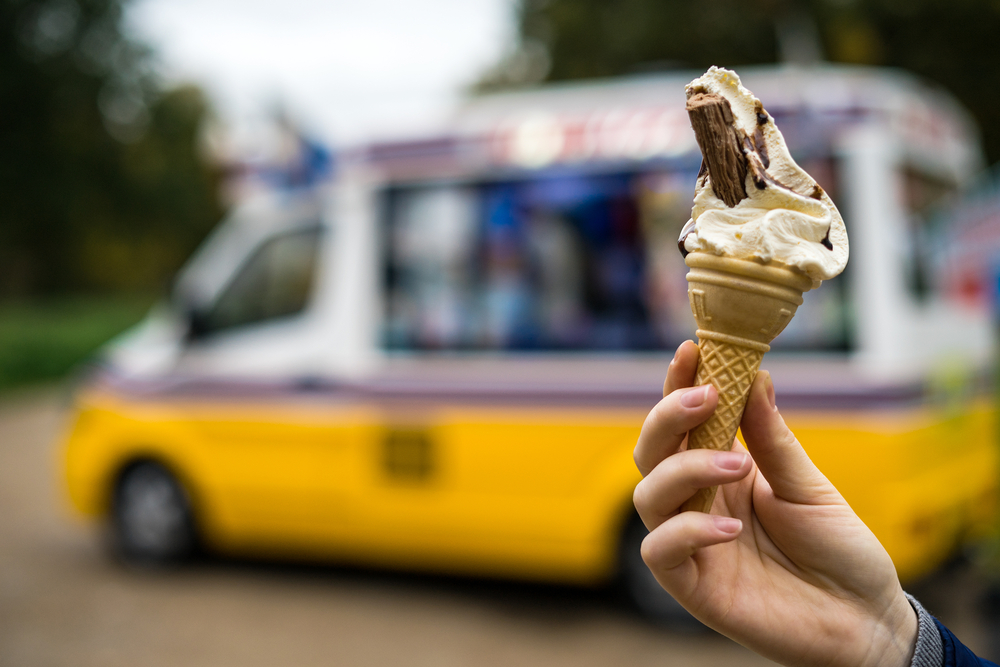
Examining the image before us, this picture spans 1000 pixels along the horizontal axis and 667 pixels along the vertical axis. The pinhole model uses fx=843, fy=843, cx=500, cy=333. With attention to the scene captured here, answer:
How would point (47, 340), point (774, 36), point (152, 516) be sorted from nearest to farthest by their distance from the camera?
point (152, 516)
point (774, 36)
point (47, 340)

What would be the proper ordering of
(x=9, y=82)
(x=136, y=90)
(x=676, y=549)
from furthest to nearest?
A: 1. (x=136, y=90)
2. (x=9, y=82)
3. (x=676, y=549)

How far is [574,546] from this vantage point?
14.8 feet

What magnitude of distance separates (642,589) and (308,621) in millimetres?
1911

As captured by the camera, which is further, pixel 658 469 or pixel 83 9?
pixel 83 9

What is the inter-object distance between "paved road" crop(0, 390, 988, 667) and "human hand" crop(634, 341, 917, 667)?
3089mm

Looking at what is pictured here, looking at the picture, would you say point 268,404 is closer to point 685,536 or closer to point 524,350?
point 524,350

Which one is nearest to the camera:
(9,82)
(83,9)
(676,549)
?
(676,549)

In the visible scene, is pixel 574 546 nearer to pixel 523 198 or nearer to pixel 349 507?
pixel 349 507

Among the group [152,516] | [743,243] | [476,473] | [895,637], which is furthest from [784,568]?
[152,516]

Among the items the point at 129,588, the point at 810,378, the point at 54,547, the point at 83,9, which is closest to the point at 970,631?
the point at 810,378

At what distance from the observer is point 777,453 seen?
4.43ft

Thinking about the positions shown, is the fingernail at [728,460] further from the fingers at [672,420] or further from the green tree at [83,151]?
the green tree at [83,151]

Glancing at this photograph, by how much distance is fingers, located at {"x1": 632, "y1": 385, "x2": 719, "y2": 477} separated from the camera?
119 cm

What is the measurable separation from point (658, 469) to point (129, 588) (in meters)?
5.21
